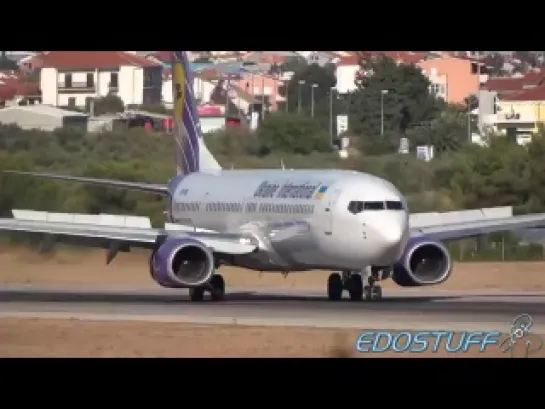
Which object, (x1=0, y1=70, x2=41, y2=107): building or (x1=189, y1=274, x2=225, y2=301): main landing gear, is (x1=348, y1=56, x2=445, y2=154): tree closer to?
(x1=0, y1=70, x2=41, y2=107): building

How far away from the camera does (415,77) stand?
12606 centimetres

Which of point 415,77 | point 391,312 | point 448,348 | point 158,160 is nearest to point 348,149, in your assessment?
point 158,160

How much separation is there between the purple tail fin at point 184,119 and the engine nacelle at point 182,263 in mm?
9430

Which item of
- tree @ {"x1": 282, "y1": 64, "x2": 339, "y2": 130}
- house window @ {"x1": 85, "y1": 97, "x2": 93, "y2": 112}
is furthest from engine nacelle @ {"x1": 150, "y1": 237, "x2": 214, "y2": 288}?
house window @ {"x1": 85, "y1": 97, "x2": 93, "y2": 112}

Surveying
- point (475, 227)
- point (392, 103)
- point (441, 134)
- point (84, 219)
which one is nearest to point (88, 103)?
point (392, 103)

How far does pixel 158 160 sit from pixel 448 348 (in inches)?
2526

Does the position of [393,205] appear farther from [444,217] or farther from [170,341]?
[170,341]

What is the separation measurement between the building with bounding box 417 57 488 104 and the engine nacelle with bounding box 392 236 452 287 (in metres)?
120

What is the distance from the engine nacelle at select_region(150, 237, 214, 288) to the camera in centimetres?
3916

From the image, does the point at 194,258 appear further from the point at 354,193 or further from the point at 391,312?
the point at 391,312

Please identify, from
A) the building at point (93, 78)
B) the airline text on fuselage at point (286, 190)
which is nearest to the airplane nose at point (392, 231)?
the airline text on fuselage at point (286, 190)

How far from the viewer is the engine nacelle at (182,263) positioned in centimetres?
3916

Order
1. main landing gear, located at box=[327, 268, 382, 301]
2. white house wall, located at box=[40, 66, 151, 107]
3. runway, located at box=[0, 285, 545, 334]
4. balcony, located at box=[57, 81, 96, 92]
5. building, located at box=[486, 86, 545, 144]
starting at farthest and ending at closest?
1. balcony, located at box=[57, 81, 96, 92]
2. white house wall, located at box=[40, 66, 151, 107]
3. building, located at box=[486, 86, 545, 144]
4. main landing gear, located at box=[327, 268, 382, 301]
5. runway, located at box=[0, 285, 545, 334]

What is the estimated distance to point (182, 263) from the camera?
39906 mm
